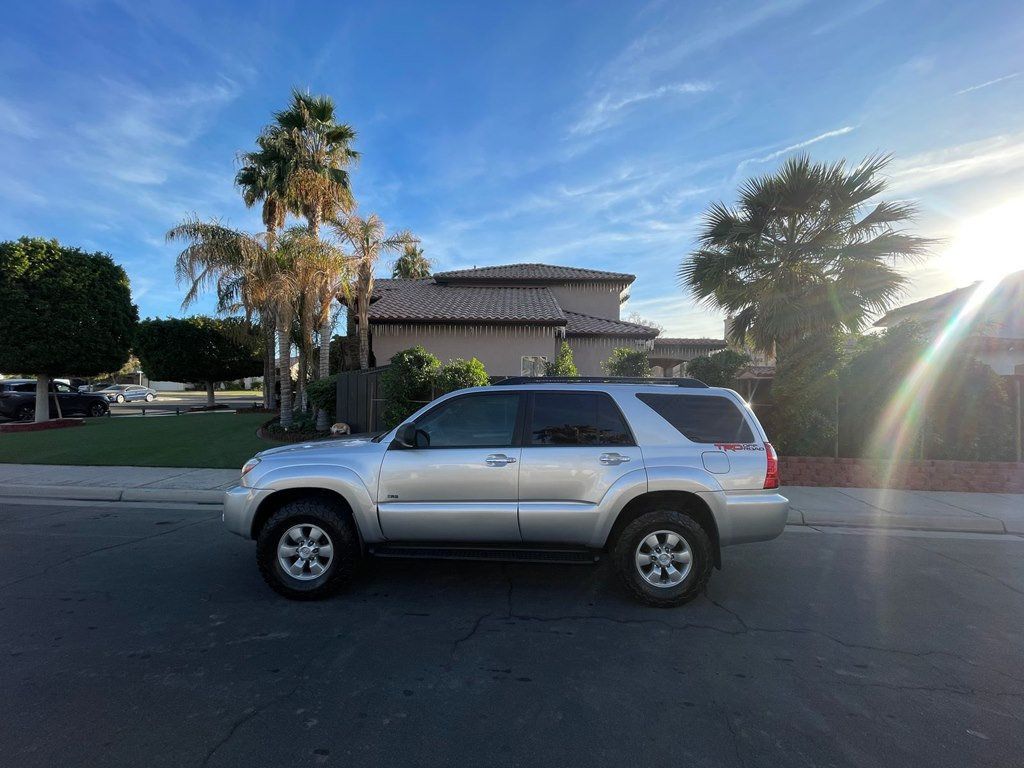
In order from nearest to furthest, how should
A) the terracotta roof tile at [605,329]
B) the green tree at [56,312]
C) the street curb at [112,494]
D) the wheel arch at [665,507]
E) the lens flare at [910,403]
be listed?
the wheel arch at [665,507]
the street curb at [112,494]
the lens flare at [910,403]
the green tree at [56,312]
the terracotta roof tile at [605,329]

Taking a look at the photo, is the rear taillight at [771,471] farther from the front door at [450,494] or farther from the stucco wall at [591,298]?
the stucco wall at [591,298]

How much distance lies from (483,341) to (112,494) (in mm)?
11290

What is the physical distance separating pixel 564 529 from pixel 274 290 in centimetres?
1258

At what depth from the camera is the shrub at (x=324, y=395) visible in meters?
14.5

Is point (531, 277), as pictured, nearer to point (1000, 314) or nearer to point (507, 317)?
point (507, 317)

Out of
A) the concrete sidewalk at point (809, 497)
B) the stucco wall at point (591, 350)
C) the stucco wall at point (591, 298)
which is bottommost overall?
the concrete sidewalk at point (809, 497)

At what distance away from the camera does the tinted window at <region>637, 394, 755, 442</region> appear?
4301mm

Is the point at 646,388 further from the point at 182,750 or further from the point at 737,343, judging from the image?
the point at 737,343

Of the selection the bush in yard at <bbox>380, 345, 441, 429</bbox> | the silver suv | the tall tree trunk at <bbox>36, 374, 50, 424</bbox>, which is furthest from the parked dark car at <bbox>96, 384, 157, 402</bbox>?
the silver suv

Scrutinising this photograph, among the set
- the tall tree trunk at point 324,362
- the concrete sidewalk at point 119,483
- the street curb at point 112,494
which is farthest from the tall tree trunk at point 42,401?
the street curb at point 112,494

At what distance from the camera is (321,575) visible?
4211 millimetres

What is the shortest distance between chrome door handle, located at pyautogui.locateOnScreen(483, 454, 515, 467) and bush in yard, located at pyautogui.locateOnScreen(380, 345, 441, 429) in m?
6.69

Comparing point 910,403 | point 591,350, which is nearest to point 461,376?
point 910,403

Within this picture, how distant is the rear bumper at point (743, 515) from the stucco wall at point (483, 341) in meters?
13.4
